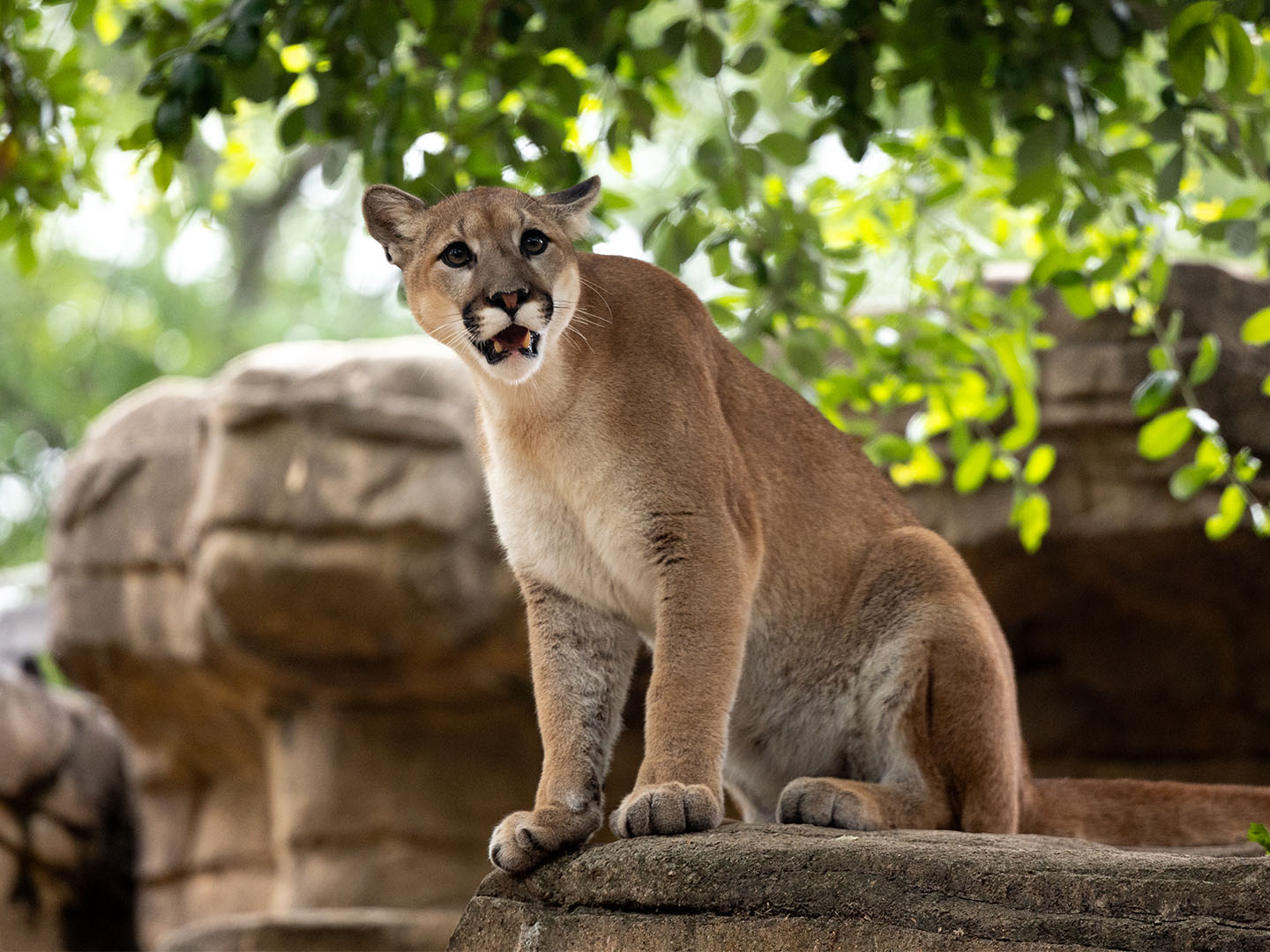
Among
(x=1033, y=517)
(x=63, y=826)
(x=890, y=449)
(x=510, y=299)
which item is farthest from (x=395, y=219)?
(x=63, y=826)

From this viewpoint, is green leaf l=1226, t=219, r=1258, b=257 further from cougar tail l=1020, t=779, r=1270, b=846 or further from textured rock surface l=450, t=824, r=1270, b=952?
textured rock surface l=450, t=824, r=1270, b=952

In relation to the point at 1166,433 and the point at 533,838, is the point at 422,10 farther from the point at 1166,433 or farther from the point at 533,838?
the point at 1166,433

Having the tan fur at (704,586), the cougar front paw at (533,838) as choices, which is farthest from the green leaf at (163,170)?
the cougar front paw at (533,838)

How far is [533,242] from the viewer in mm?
3555

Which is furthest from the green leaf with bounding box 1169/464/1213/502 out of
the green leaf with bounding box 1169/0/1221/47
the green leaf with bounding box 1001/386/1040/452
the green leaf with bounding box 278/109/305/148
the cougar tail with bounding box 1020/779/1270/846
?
the green leaf with bounding box 278/109/305/148

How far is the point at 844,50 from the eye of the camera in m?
4.30

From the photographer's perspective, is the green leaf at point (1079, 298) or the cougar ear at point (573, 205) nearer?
the cougar ear at point (573, 205)

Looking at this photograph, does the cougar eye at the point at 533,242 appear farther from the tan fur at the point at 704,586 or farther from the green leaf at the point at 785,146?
the green leaf at the point at 785,146

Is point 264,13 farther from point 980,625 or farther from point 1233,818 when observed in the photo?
point 1233,818

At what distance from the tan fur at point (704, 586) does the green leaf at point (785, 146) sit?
3.29 ft

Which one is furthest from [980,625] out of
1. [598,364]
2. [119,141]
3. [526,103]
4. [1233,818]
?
[119,141]

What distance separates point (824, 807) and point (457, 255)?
1685 millimetres

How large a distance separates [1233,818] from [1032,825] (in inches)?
23.0

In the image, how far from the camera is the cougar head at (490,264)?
11.1 feet
